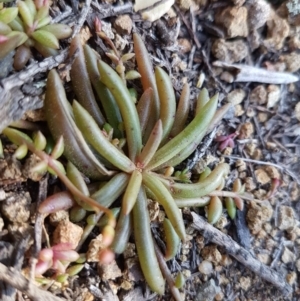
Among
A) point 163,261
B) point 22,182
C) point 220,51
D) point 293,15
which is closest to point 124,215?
point 163,261

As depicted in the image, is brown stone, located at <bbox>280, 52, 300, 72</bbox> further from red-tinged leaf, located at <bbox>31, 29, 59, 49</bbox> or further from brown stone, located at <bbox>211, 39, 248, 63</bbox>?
red-tinged leaf, located at <bbox>31, 29, 59, 49</bbox>

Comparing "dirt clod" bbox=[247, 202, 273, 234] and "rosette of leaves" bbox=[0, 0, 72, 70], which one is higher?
"rosette of leaves" bbox=[0, 0, 72, 70]

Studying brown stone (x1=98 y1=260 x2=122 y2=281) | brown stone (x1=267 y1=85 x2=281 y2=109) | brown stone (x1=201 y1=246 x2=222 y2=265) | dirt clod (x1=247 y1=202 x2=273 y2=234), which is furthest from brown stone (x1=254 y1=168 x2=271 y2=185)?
brown stone (x1=98 y1=260 x2=122 y2=281)

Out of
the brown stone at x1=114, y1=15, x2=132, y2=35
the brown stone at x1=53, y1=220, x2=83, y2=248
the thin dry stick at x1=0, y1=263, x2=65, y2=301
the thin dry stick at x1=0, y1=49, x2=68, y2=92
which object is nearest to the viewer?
the thin dry stick at x1=0, y1=263, x2=65, y2=301

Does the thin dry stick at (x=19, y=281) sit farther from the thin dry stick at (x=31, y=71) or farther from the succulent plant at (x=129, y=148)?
the thin dry stick at (x=31, y=71)

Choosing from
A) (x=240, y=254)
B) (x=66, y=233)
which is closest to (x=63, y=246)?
(x=66, y=233)

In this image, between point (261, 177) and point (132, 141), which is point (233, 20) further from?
point (132, 141)
